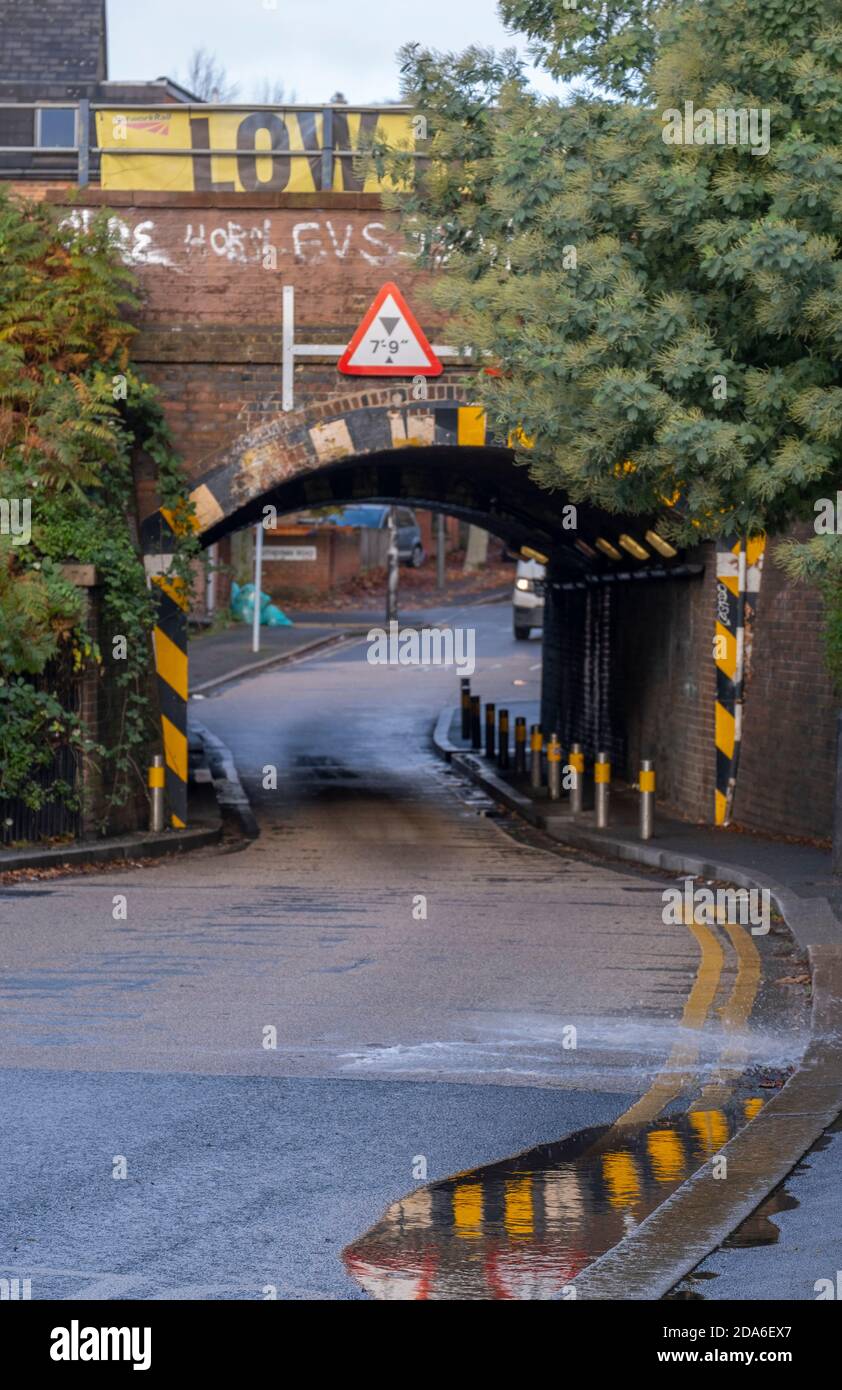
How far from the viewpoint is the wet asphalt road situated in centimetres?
609

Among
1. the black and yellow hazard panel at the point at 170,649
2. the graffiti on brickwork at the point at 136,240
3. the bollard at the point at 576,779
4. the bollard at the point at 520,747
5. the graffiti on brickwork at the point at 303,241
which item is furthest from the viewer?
the bollard at the point at 520,747

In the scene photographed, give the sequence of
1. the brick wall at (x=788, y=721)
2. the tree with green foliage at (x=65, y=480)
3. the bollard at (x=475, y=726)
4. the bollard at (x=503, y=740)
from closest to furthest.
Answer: the tree with green foliage at (x=65, y=480) < the brick wall at (x=788, y=721) < the bollard at (x=503, y=740) < the bollard at (x=475, y=726)

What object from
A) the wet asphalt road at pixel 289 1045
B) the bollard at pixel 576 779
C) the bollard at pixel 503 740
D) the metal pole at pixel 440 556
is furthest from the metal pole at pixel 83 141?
the metal pole at pixel 440 556

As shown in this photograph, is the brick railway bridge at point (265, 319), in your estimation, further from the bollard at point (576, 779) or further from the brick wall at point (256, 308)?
the bollard at point (576, 779)

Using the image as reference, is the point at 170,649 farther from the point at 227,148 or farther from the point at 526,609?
the point at 526,609

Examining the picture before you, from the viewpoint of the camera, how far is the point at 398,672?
153 feet

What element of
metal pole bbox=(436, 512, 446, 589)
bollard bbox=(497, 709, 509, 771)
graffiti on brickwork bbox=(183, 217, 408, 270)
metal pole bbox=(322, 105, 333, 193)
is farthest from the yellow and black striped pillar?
metal pole bbox=(436, 512, 446, 589)

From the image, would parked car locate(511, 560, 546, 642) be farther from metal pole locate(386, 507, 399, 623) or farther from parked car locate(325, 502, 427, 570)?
parked car locate(325, 502, 427, 570)

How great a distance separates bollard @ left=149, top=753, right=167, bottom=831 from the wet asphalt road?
0.96 meters

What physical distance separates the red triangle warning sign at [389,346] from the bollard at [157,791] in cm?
428

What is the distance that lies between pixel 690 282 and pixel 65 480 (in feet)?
24.4

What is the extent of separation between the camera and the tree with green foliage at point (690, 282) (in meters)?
10.4

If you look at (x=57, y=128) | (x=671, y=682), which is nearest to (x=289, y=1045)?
(x=671, y=682)
